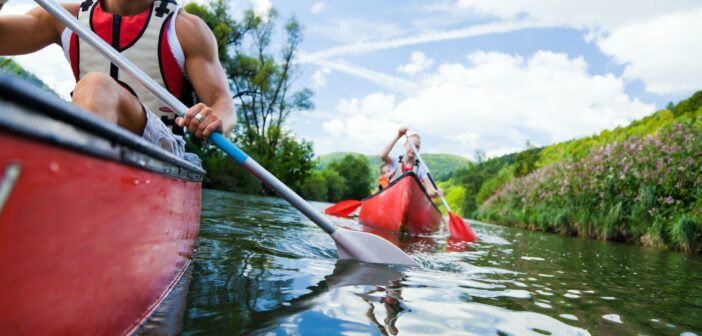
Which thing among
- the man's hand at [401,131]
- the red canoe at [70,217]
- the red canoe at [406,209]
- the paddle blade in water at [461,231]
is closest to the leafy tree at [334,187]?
the man's hand at [401,131]

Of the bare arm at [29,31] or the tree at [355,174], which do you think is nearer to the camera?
the bare arm at [29,31]

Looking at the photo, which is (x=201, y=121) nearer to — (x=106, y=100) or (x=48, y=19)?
(x=106, y=100)

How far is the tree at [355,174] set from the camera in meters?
38.0

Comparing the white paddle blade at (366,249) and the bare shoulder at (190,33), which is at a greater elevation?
the bare shoulder at (190,33)

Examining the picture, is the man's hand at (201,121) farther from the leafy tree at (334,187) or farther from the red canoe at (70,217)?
the leafy tree at (334,187)

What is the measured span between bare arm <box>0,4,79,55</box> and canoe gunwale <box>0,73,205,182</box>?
1.66m

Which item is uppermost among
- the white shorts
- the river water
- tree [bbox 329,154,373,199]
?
tree [bbox 329,154,373,199]

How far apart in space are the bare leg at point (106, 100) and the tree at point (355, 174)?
3420 cm

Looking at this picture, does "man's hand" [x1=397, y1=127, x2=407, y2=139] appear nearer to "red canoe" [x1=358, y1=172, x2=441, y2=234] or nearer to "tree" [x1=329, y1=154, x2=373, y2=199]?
"red canoe" [x1=358, y1=172, x2=441, y2=234]

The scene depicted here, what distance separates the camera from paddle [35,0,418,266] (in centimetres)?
180

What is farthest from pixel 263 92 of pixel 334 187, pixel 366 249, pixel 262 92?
pixel 366 249

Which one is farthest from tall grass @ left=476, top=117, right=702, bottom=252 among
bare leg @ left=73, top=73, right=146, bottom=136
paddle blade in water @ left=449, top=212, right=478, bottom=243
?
bare leg @ left=73, top=73, right=146, bottom=136

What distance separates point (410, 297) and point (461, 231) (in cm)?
416

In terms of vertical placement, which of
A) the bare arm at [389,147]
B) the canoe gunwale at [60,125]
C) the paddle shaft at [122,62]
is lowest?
the canoe gunwale at [60,125]
